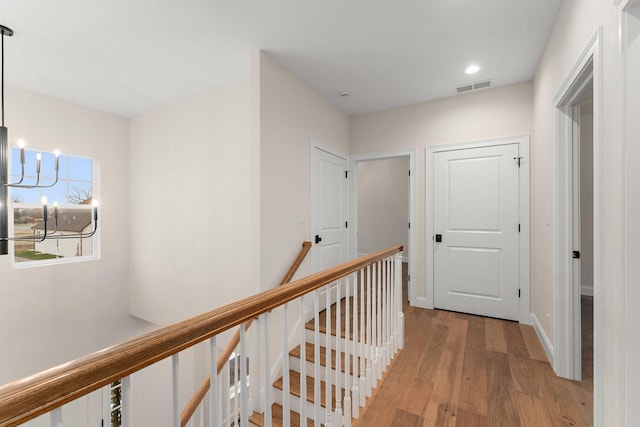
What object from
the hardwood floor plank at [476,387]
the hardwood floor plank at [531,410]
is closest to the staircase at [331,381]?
the hardwood floor plank at [476,387]

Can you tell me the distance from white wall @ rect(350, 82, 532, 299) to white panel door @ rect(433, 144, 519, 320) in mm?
182

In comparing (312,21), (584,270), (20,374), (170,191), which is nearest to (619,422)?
(312,21)

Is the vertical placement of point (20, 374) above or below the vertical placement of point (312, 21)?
below

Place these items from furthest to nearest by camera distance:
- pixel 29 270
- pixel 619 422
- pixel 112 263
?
pixel 112 263
pixel 29 270
pixel 619 422

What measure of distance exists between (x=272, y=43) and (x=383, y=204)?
462 cm

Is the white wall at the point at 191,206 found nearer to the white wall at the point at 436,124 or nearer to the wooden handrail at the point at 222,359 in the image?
the wooden handrail at the point at 222,359

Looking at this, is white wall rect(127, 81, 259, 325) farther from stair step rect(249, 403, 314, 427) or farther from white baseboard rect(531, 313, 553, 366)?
white baseboard rect(531, 313, 553, 366)

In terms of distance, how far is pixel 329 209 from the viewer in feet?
11.7

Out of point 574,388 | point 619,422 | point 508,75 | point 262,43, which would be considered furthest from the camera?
point 508,75

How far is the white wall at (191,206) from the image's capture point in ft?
10.4

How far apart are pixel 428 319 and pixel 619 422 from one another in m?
2.14

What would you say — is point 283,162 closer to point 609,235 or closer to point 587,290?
point 609,235

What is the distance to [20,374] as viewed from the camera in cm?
306

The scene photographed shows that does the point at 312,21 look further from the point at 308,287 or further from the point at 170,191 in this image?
the point at 170,191
